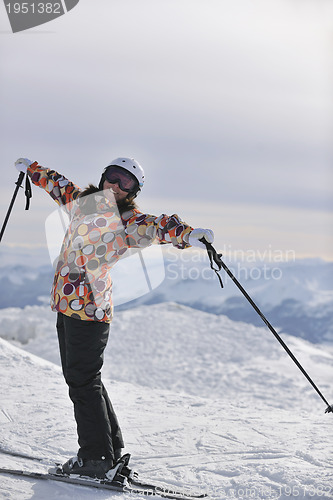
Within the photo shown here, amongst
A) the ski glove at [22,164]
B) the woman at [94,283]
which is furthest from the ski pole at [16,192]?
the woman at [94,283]

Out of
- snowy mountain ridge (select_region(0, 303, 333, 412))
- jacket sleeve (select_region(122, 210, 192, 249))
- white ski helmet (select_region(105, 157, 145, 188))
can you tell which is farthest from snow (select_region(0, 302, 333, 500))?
snowy mountain ridge (select_region(0, 303, 333, 412))

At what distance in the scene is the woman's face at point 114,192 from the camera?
11.4ft

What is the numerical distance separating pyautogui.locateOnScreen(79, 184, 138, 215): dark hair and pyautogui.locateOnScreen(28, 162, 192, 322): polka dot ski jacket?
0.06 ft

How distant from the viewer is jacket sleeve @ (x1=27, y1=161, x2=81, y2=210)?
145 inches

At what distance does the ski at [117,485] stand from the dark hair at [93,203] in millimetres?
1804

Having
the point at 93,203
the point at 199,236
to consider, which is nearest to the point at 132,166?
the point at 93,203

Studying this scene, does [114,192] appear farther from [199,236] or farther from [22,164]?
[22,164]

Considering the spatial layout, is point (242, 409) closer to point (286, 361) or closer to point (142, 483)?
point (142, 483)

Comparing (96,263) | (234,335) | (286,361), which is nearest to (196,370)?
(234,335)

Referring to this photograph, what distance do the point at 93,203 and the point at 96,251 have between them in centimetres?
34

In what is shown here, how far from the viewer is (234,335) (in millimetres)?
19516

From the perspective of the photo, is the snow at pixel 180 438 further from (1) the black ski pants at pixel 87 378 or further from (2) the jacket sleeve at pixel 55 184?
(2) the jacket sleeve at pixel 55 184

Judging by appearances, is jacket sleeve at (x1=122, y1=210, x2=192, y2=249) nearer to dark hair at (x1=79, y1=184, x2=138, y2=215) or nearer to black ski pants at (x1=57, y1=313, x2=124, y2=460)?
dark hair at (x1=79, y1=184, x2=138, y2=215)

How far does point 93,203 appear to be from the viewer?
11.4 ft
